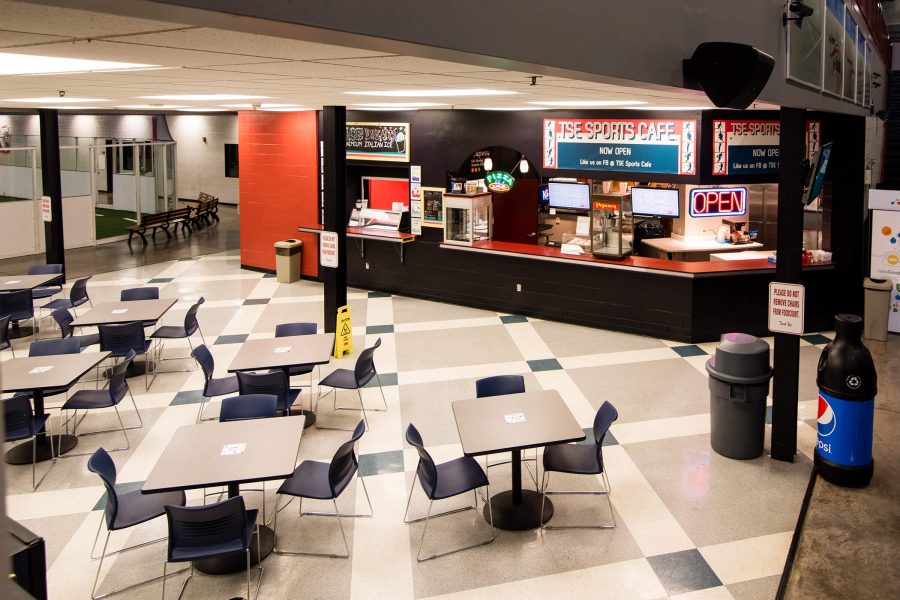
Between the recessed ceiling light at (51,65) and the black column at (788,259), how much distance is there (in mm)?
5072

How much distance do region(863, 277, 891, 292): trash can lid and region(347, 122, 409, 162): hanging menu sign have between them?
22.0ft

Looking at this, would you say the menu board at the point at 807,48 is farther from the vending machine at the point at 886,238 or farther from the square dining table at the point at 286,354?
the square dining table at the point at 286,354

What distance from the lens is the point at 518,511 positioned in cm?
562

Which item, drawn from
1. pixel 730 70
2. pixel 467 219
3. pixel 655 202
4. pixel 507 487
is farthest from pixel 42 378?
pixel 655 202

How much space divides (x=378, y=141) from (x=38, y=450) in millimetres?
7221

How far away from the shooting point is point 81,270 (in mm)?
13883

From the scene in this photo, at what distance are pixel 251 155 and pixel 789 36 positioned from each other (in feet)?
32.6

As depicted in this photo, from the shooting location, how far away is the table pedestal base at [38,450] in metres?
6.59

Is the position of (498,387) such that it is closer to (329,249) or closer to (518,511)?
(518,511)

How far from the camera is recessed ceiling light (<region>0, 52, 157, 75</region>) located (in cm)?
319

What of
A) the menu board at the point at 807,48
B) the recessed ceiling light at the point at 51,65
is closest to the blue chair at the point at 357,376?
the recessed ceiling light at the point at 51,65

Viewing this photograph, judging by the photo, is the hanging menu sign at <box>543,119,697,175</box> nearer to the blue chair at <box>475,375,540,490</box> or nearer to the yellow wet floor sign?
the yellow wet floor sign

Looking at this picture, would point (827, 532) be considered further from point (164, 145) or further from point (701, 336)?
point (164, 145)

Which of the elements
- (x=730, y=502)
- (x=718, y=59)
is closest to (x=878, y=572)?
(x=730, y=502)
